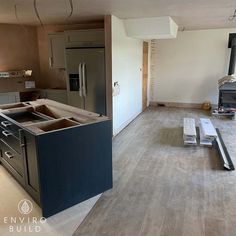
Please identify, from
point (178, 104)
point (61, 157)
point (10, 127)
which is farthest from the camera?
point (178, 104)

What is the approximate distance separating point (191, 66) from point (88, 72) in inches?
151

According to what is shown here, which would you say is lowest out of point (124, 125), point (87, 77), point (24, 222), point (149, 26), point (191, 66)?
point (24, 222)

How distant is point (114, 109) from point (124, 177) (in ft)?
5.70

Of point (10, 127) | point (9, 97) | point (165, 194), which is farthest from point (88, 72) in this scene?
point (165, 194)

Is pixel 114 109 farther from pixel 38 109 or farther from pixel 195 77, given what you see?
pixel 195 77

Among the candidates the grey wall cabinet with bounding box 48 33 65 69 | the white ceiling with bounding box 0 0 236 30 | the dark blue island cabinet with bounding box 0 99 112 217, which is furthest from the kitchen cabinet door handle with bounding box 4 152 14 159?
the grey wall cabinet with bounding box 48 33 65 69

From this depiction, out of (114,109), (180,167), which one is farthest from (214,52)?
(180,167)

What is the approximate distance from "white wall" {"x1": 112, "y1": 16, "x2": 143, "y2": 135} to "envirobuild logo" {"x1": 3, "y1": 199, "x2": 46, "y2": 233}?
257 centimetres

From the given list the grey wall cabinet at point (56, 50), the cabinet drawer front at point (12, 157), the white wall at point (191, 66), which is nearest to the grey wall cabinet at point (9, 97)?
the grey wall cabinet at point (56, 50)

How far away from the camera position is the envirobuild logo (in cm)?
211

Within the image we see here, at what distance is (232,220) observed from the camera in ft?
7.30

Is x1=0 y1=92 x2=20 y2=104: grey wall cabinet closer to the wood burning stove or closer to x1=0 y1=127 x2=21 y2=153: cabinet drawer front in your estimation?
x1=0 y1=127 x2=21 y2=153: cabinet drawer front

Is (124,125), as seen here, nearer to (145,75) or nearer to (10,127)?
(145,75)

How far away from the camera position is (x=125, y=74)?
501cm
